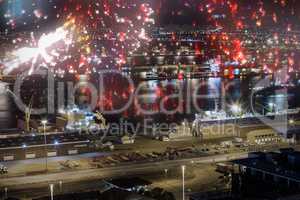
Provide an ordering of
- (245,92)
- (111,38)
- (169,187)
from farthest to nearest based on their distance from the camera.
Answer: (111,38) → (245,92) → (169,187)

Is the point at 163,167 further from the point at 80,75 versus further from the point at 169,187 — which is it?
the point at 80,75

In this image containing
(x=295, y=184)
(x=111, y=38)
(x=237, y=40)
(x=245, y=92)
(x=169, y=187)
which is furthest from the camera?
(x=237, y=40)

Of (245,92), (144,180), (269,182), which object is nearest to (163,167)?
(144,180)

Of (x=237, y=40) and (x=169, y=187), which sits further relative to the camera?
(x=237, y=40)

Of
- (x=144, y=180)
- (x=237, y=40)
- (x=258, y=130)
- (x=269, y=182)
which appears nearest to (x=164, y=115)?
(x=258, y=130)

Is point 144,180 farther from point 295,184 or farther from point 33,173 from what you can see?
point 295,184

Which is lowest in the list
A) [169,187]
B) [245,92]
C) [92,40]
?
[169,187]

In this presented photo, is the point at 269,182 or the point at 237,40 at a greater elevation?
the point at 237,40
